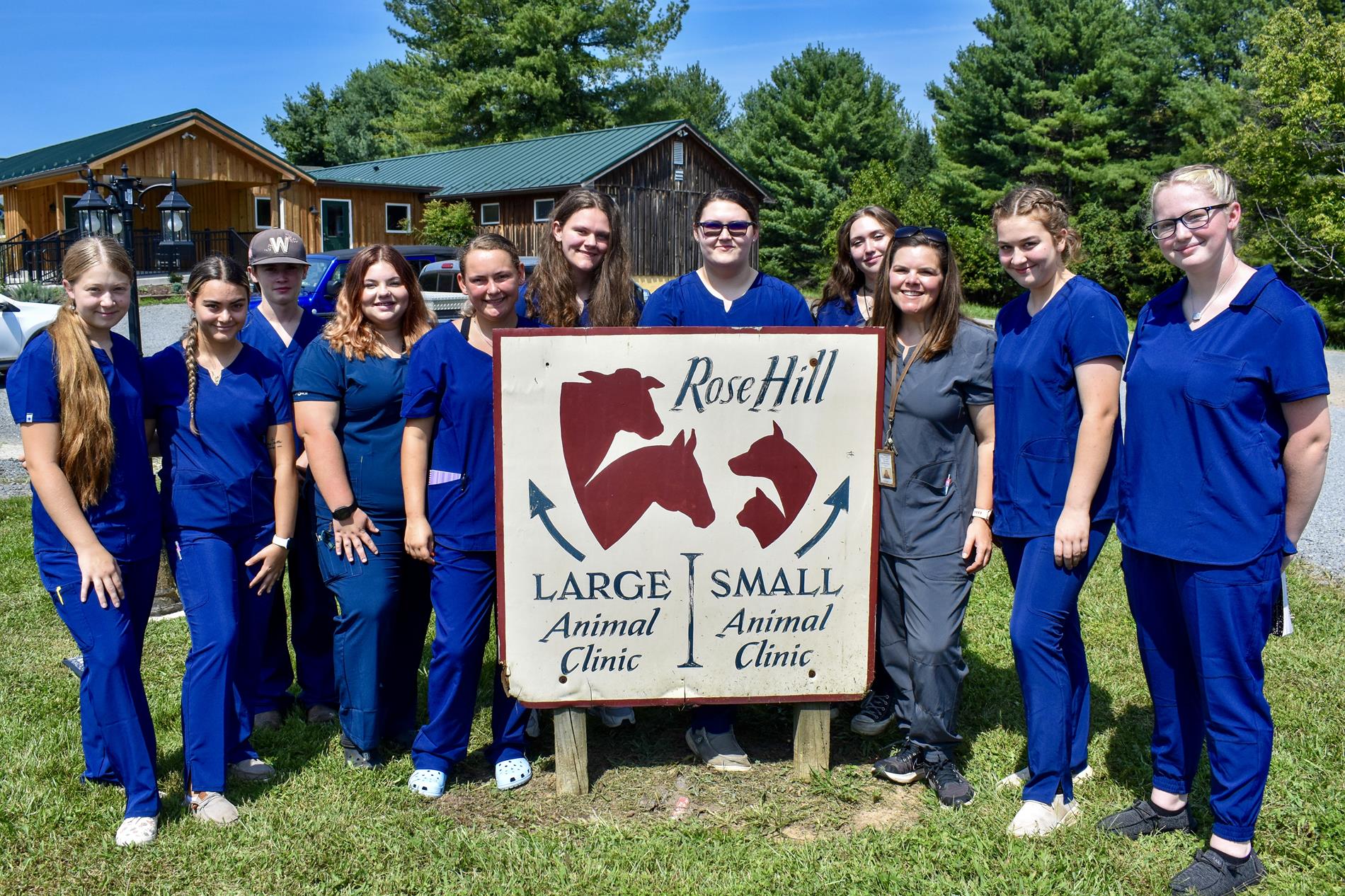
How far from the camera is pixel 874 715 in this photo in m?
4.40

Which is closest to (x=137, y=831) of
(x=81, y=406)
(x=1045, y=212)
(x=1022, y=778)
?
(x=81, y=406)

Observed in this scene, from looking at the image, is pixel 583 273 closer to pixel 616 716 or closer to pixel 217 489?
pixel 217 489

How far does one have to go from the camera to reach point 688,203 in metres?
33.6

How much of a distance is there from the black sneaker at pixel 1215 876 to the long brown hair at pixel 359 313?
9.95ft

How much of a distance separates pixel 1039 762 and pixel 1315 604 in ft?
10.8

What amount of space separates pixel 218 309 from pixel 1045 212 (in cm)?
272

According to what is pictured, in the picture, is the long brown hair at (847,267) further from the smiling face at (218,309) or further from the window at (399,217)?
the window at (399,217)

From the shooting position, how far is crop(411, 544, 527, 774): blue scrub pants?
148 inches

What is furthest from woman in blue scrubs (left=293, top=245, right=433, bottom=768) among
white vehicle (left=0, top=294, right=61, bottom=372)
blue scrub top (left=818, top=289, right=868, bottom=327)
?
white vehicle (left=0, top=294, right=61, bottom=372)

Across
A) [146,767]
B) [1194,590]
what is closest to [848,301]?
[1194,590]

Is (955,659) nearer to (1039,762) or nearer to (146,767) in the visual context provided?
(1039,762)

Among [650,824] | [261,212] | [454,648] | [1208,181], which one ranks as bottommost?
[650,824]

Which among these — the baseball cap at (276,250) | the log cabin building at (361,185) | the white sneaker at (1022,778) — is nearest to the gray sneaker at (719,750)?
the white sneaker at (1022,778)

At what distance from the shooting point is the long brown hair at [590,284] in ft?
13.4
